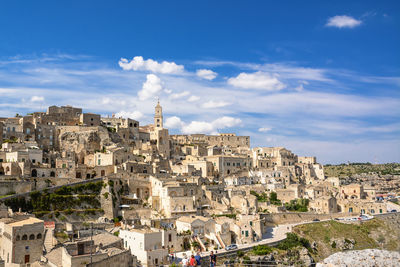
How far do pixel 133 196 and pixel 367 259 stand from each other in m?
35.1

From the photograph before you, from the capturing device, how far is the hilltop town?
32.2 meters

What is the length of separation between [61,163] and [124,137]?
17037 millimetres

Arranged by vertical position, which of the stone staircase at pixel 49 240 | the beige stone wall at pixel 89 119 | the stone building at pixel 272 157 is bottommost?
the stone staircase at pixel 49 240

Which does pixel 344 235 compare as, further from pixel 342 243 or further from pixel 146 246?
pixel 146 246

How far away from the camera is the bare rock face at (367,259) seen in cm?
1444

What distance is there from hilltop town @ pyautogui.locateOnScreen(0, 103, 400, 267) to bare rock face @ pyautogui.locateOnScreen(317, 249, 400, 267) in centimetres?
1657

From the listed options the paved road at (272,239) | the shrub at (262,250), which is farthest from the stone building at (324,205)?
the shrub at (262,250)

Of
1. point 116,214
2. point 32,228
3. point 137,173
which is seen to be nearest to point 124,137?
point 137,173

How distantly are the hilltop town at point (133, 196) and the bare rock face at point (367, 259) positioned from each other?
54.4 feet

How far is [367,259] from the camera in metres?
14.5

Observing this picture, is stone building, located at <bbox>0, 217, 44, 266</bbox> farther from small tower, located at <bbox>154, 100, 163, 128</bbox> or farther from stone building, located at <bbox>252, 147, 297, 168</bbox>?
small tower, located at <bbox>154, 100, 163, 128</bbox>

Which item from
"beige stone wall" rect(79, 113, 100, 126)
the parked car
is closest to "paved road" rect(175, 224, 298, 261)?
the parked car

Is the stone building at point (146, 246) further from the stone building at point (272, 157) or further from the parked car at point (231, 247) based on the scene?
the stone building at point (272, 157)

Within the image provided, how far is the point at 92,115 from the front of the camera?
216ft
